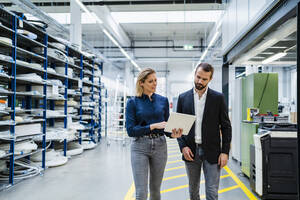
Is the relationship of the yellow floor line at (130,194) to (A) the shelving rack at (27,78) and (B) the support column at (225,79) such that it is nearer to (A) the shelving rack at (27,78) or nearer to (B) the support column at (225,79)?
(A) the shelving rack at (27,78)

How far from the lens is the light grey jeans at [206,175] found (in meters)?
1.88

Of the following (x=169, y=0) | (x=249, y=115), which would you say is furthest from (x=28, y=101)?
(x=169, y=0)

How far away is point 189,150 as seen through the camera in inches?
77.1

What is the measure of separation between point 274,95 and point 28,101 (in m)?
5.03

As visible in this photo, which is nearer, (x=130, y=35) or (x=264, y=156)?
(x=264, y=156)

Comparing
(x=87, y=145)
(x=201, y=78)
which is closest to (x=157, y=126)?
(x=201, y=78)

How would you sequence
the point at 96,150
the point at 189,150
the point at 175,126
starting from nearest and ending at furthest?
1. the point at 175,126
2. the point at 189,150
3. the point at 96,150

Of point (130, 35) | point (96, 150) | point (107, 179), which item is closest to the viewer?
point (107, 179)

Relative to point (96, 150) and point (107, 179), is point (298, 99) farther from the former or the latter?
point (96, 150)

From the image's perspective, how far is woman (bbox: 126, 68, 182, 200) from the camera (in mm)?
1876

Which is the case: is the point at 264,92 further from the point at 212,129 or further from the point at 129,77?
the point at 129,77

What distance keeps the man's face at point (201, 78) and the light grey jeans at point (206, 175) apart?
1.85 feet

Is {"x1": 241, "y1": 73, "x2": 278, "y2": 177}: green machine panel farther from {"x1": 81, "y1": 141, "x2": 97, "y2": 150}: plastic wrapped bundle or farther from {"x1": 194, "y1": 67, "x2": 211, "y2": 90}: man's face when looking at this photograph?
{"x1": 81, "y1": 141, "x2": 97, "y2": 150}: plastic wrapped bundle

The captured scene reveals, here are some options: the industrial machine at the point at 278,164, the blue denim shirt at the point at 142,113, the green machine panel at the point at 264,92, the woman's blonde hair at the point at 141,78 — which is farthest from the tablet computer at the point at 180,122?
the green machine panel at the point at 264,92
